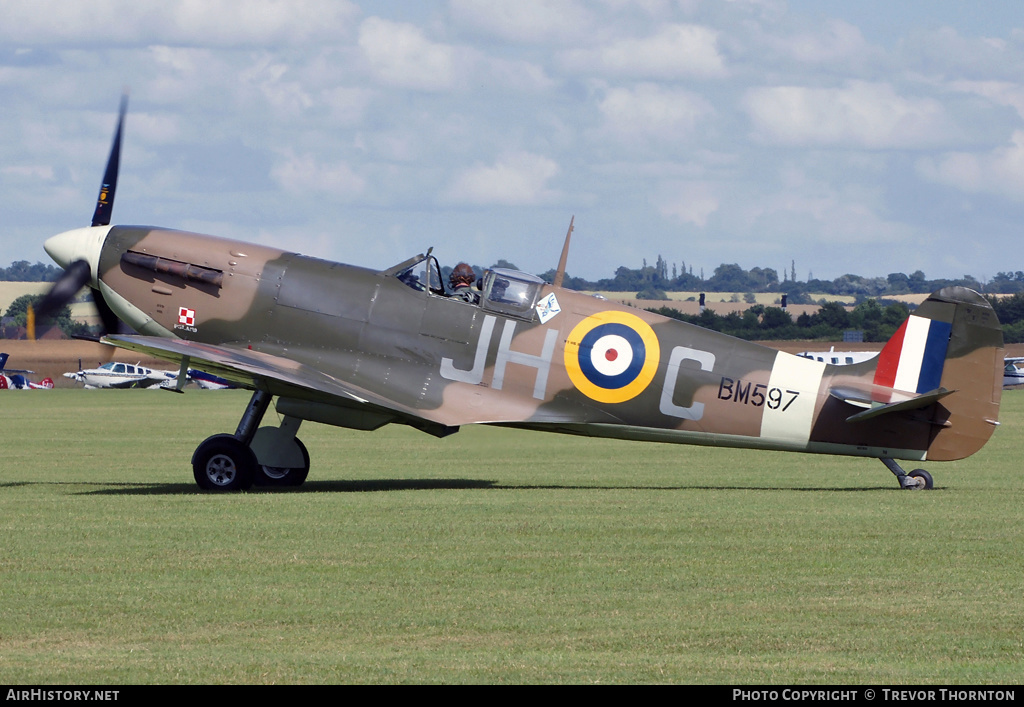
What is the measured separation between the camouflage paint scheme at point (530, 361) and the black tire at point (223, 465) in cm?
71

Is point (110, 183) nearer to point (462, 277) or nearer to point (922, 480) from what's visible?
point (462, 277)

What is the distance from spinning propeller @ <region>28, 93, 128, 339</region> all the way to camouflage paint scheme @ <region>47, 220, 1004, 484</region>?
0.56m

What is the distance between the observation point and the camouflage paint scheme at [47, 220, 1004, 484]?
45.8 ft

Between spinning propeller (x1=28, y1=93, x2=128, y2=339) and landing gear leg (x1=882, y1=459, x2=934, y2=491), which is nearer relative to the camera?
landing gear leg (x1=882, y1=459, x2=934, y2=491)

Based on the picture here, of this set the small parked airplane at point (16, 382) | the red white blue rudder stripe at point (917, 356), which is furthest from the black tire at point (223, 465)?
the small parked airplane at point (16, 382)

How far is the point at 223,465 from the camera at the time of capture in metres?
14.5

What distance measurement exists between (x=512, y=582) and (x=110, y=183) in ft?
32.8

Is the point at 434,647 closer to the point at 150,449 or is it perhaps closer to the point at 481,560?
the point at 481,560

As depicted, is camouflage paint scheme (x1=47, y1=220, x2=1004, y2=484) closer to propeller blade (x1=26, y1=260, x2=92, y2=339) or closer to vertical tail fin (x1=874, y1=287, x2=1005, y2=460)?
vertical tail fin (x1=874, y1=287, x2=1005, y2=460)

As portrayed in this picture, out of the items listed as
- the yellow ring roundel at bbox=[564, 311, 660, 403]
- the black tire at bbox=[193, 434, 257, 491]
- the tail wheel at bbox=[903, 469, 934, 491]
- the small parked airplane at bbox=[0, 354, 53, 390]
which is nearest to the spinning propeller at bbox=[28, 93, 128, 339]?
the black tire at bbox=[193, 434, 257, 491]

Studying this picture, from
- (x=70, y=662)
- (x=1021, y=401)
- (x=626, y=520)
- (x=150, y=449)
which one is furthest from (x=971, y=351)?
(x=1021, y=401)

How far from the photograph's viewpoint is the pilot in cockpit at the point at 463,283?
14.7 meters

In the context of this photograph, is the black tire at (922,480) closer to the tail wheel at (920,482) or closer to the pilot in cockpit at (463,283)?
the tail wheel at (920,482)

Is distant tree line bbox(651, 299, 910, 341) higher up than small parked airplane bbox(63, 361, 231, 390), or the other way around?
distant tree line bbox(651, 299, 910, 341)
